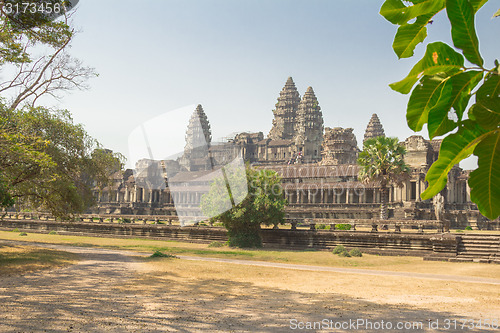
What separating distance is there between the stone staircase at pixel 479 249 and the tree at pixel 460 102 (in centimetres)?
2391

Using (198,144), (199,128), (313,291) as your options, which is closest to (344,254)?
(313,291)

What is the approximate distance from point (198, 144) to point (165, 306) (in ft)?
429

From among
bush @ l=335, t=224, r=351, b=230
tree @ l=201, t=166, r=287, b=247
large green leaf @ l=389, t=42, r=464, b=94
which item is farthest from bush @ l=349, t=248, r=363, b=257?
large green leaf @ l=389, t=42, r=464, b=94

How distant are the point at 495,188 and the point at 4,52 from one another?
19853mm

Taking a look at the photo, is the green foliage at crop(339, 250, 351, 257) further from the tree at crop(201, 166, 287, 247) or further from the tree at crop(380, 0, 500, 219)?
the tree at crop(380, 0, 500, 219)

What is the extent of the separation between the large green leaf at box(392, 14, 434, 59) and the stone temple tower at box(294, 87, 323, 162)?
113694 millimetres

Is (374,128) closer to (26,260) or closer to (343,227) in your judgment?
(343,227)

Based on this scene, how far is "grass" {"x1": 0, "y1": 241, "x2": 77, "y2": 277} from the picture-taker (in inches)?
609

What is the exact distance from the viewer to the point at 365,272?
60.8 feet

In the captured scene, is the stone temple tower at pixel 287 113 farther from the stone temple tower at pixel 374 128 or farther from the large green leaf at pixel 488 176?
the large green leaf at pixel 488 176

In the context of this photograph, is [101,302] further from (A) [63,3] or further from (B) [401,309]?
(A) [63,3]

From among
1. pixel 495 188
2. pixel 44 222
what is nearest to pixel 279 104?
A: pixel 44 222

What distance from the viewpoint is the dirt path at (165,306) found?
847cm
